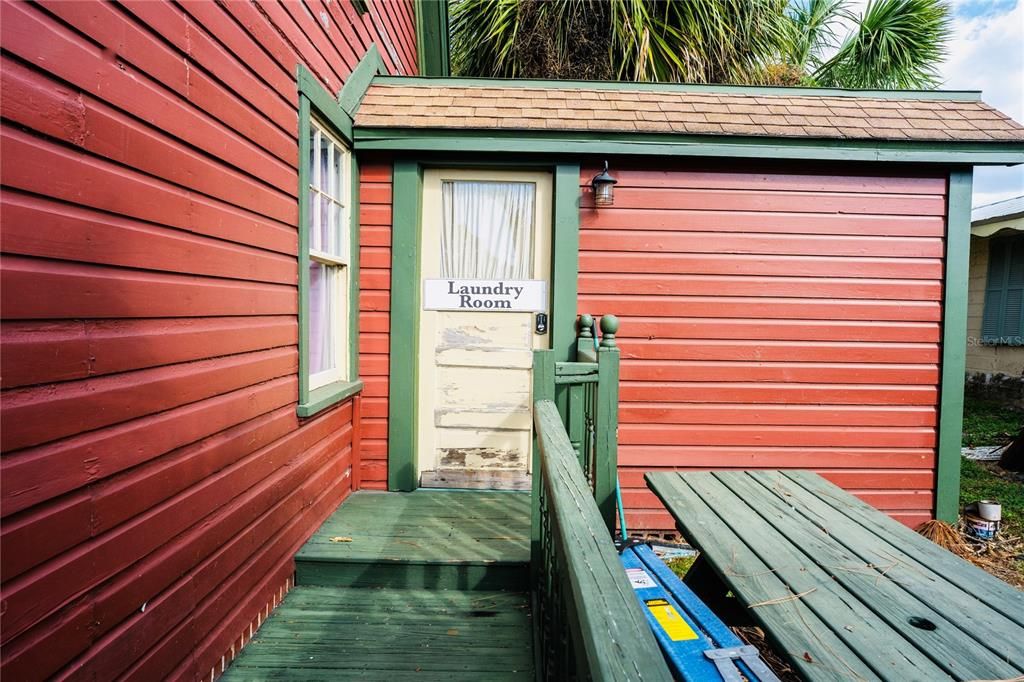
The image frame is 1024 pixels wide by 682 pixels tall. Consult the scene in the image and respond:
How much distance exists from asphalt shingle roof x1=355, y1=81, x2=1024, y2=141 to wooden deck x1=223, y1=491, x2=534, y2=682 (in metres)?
2.41

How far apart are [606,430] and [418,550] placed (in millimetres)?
1153

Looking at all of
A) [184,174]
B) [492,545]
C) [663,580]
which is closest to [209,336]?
[184,174]

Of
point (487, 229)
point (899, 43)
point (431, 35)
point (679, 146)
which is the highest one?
Answer: point (899, 43)

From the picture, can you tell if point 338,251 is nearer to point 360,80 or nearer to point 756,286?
point 360,80

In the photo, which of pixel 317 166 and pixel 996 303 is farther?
pixel 996 303

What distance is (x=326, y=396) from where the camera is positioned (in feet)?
9.44

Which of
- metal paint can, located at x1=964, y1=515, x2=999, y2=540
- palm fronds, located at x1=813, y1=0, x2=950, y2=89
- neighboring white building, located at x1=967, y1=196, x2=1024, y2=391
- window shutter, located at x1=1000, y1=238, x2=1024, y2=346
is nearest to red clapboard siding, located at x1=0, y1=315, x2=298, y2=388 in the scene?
metal paint can, located at x1=964, y1=515, x2=999, y2=540

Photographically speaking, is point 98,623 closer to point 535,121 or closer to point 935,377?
point 535,121

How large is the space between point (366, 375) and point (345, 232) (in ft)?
3.08

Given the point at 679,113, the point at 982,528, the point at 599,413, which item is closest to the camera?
the point at 599,413

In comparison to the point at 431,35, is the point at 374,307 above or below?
below

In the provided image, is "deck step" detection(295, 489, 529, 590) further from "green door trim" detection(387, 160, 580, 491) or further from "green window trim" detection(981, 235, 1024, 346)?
"green window trim" detection(981, 235, 1024, 346)

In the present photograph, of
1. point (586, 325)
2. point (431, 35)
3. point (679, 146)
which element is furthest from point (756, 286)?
point (431, 35)

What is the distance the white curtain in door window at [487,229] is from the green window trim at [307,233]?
2.00 feet
